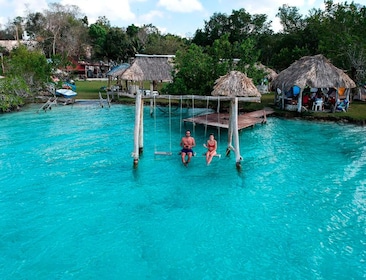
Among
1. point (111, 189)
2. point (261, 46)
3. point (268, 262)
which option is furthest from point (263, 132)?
point (261, 46)

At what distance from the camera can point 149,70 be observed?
27.0 metres

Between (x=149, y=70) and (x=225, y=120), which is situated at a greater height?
(x=149, y=70)

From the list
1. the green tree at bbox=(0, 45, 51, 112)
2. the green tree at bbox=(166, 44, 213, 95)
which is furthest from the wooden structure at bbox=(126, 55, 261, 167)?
the green tree at bbox=(0, 45, 51, 112)

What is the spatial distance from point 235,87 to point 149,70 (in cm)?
1307

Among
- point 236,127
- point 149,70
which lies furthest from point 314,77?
point 149,70

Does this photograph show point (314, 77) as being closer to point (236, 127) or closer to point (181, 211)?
point (236, 127)

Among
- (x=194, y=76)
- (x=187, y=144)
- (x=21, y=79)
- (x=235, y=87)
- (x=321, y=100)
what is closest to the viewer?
(x=187, y=144)

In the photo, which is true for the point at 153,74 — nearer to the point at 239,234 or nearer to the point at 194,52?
the point at 194,52

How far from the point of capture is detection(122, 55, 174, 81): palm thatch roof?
25984 mm

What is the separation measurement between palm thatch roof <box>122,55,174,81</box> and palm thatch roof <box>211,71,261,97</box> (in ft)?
36.4

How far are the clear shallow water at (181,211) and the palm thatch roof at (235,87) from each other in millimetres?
2565

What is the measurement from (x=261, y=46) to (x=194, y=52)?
26038 mm

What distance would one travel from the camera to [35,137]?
16344 mm

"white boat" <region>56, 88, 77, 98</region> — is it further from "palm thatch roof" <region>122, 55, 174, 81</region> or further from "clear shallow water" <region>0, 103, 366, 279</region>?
"clear shallow water" <region>0, 103, 366, 279</region>
